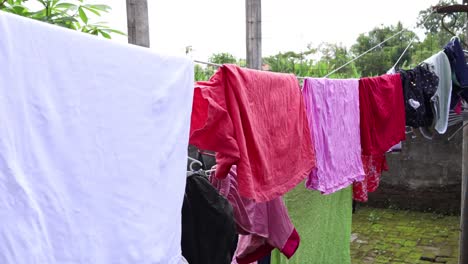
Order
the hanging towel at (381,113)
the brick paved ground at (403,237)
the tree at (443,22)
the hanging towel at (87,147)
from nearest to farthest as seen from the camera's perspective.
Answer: the hanging towel at (87,147) → the hanging towel at (381,113) → the tree at (443,22) → the brick paved ground at (403,237)

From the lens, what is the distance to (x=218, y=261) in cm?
168

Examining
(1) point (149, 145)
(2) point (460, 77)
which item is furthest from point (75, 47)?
(2) point (460, 77)

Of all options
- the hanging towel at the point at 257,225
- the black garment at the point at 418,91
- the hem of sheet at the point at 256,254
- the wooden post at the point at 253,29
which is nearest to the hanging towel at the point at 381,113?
the black garment at the point at 418,91

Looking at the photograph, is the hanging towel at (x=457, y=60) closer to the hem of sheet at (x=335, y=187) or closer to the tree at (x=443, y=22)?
the tree at (x=443, y=22)

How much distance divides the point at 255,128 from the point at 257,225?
693mm

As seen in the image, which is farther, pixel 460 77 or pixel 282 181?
pixel 460 77

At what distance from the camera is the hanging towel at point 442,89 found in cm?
321

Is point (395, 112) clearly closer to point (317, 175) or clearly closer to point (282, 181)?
point (317, 175)

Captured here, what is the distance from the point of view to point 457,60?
321 centimetres

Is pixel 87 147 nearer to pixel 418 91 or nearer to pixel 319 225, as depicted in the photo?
pixel 319 225

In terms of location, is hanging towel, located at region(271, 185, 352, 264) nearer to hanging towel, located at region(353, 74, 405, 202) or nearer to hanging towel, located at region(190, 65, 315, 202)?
hanging towel, located at region(353, 74, 405, 202)

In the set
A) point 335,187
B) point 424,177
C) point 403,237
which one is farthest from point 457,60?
point 424,177

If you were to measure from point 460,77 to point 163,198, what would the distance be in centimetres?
279

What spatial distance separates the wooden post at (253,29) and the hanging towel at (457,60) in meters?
1.59
